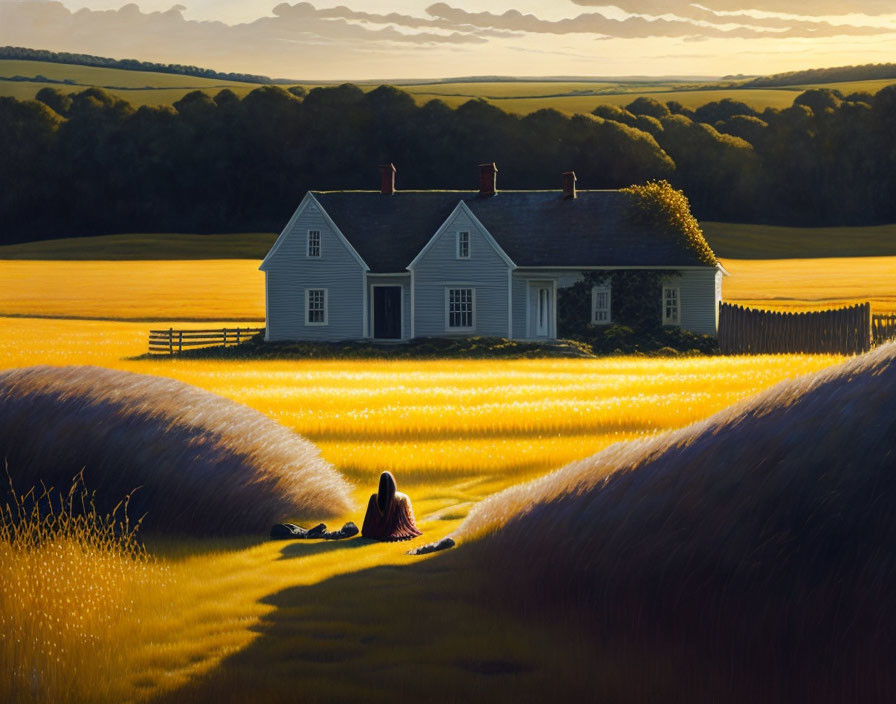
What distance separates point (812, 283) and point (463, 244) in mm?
38786

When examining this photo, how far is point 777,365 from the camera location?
120ft

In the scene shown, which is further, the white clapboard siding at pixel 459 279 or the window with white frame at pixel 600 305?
the window with white frame at pixel 600 305

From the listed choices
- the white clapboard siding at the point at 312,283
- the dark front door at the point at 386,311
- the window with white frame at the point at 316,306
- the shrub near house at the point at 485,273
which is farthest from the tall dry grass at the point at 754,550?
the window with white frame at the point at 316,306

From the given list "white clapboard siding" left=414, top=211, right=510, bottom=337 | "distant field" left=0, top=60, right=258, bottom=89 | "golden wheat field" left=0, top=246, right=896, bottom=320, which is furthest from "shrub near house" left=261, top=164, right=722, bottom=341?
"distant field" left=0, top=60, right=258, bottom=89

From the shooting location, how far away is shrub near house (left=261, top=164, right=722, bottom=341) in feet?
166

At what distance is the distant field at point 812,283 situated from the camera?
70.1m

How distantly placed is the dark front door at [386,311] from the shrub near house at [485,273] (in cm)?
4

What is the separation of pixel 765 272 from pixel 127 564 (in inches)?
3268

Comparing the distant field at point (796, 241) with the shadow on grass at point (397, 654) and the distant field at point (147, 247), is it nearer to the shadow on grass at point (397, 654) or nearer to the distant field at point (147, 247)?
the distant field at point (147, 247)

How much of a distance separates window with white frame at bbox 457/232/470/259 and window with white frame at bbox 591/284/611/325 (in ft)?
18.4

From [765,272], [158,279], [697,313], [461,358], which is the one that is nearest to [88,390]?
[461,358]

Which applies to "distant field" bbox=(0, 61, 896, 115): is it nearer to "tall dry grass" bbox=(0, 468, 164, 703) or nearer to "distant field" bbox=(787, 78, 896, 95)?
"distant field" bbox=(787, 78, 896, 95)

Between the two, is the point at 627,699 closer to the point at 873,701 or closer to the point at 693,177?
the point at 873,701

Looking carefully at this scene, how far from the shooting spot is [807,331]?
4469cm
